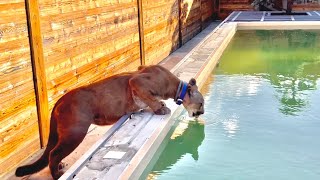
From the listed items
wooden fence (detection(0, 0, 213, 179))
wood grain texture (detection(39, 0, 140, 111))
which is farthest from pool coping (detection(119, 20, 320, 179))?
wooden fence (detection(0, 0, 213, 179))

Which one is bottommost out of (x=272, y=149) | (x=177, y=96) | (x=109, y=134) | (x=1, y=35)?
(x=272, y=149)

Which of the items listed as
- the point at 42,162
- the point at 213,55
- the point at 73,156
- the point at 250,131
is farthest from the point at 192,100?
the point at 213,55

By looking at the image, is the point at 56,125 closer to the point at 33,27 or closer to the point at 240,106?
the point at 33,27

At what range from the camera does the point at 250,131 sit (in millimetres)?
5410

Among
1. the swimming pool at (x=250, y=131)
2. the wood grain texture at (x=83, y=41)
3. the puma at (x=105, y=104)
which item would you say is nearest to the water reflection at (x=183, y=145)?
the swimming pool at (x=250, y=131)

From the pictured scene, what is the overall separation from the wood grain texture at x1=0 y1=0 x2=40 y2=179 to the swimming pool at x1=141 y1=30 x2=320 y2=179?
1367 mm

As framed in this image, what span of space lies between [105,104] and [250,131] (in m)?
2.12

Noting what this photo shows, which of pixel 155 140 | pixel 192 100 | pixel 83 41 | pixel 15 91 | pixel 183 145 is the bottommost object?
pixel 183 145

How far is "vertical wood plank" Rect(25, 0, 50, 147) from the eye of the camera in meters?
4.57

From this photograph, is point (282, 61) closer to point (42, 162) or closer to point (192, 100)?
point (192, 100)

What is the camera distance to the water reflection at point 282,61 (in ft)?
24.0

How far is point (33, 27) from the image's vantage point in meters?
4.60

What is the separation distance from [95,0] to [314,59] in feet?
20.4

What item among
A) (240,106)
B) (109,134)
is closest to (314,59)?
(240,106)
